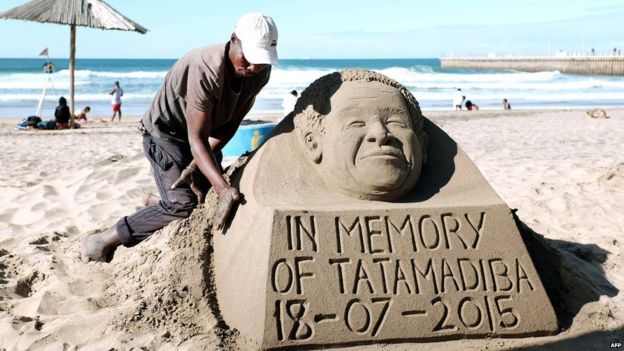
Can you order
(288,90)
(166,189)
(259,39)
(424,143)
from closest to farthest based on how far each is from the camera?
(259,39), (424,143), (166,189), (288,90)

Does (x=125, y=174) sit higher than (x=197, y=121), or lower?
lower

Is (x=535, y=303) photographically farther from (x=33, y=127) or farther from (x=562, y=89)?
(x=562, y=89)

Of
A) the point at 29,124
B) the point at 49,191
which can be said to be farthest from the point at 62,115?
the point at 49,191

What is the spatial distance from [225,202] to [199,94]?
487mm

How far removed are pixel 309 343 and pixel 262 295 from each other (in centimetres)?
27

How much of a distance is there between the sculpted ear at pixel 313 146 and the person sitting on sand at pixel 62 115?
10.5 m

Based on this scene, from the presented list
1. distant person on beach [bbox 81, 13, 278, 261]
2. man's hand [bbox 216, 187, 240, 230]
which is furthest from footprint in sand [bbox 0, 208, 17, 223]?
man's hand [bbox 216, 187, 240, 230]

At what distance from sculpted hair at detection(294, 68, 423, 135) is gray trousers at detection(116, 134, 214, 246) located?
613 millimetres

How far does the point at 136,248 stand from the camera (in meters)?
3.80

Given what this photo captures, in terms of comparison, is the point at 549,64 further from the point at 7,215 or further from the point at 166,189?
the point at 166,189

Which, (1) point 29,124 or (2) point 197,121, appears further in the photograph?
(1) point 29,124

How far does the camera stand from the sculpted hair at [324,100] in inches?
126

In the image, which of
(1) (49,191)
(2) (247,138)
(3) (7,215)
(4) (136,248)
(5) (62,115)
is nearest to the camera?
(4) (136,248)

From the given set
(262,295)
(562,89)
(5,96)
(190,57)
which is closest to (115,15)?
(190,57)
